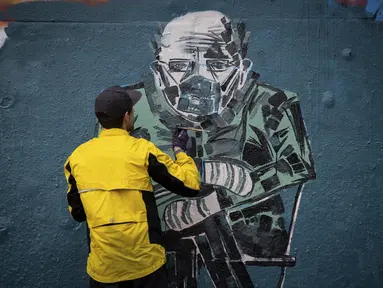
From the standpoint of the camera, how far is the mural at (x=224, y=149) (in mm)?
3293

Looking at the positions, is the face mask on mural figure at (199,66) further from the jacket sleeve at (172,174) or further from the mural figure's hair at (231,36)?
the jacket sleeve at (172,174)

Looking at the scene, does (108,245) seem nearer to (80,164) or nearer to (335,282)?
(80,164)

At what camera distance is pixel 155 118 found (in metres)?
3.30

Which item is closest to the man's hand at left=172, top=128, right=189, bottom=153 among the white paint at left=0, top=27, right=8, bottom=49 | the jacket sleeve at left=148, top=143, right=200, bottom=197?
the jacket sleeve at left=148, top=143, right=200, bottom=197

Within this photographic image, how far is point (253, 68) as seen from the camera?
3.30 meters

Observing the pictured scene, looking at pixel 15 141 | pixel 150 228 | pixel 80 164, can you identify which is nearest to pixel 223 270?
pixel 150 228

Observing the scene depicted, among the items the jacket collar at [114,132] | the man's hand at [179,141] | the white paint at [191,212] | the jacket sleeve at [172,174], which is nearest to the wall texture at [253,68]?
the white paint at [191,212]

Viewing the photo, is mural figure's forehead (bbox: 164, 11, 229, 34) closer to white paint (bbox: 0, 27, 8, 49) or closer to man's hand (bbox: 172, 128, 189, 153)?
man's hand (bbox: 172, 128, 189, 153)

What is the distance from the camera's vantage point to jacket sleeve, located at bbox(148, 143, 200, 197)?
8.13 ft

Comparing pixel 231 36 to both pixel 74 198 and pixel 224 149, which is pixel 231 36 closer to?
pixel 224 149

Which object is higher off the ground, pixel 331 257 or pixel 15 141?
pixel 15 141

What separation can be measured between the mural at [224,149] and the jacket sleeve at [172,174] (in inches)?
28.8

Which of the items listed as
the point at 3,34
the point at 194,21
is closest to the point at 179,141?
the point at 194,21

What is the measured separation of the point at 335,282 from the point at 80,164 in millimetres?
1956
